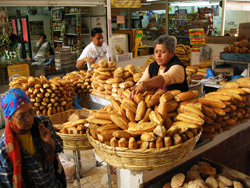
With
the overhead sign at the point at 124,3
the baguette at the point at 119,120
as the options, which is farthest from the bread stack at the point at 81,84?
the overhead sign at the point at 124,3

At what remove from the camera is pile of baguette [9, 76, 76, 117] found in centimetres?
308

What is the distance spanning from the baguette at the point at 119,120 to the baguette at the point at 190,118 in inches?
14.4

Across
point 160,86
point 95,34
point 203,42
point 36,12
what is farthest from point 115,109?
point 36,12

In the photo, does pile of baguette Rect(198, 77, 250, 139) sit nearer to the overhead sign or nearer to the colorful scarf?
the colorful scarf

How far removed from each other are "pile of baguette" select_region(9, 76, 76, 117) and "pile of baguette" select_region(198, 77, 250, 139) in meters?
1.93

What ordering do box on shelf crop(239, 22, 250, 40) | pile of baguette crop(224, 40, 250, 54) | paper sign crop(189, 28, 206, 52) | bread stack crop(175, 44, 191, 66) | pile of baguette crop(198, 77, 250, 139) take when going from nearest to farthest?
1. pile of baguette crop(198, 77, 250, 139)
2. pile of baguette crop(224, 40, 250, 54)
3. box on shelf crop(239, 22, 250, 40)
4. paper sign crop(189, 28, 206, 52)
5. bread stack crop(175, 44, 191, 66)

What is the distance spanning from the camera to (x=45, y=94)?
3.10 metres

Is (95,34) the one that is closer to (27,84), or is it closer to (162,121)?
(27,84)

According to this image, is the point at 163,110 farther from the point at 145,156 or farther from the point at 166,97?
the point at 145,156

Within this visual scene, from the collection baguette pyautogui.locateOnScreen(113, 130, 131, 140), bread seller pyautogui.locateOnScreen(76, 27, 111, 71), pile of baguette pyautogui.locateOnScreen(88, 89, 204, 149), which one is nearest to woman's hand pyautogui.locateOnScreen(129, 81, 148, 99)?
pile of baguette pyautogui.locateOnScreen(88, 89, 204, 149)

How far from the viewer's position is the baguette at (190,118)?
1561 mm

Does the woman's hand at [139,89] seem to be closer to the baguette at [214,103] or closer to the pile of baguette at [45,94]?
the baguette at [214,103]

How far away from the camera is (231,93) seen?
2146mm

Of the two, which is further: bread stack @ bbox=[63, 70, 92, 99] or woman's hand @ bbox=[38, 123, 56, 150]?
bread stack @ bbox=[63, 70, 92, 99]
